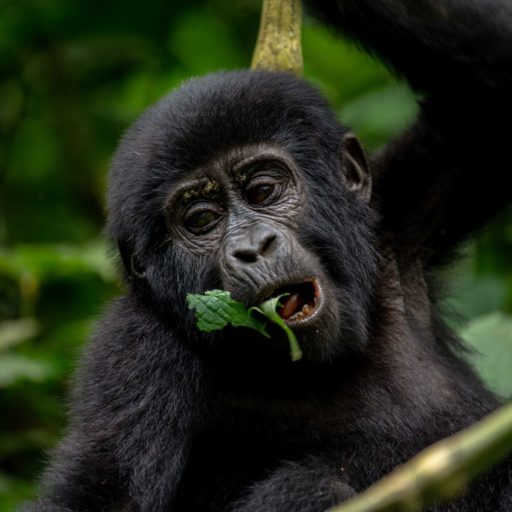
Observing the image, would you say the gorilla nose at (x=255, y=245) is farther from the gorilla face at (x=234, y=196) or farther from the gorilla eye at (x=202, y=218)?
the gorilla eye at (x=202, y=218)

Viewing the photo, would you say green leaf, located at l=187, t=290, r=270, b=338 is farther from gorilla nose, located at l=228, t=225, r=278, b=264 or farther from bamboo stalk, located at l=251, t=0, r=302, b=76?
bamboo stalk, located at l=251, t=0, r=302, b=76

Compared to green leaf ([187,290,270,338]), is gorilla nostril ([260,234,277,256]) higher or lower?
higher

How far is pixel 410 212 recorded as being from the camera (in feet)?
15.0

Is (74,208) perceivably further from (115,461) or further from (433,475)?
(433,475)

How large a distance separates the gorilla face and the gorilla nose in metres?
0.06

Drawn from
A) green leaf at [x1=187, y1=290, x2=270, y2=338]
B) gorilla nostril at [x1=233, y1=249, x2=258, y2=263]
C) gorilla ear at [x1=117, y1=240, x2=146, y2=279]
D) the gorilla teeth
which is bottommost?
gorilla ear at [x1=117, y1=240, x2=146, y2=279]

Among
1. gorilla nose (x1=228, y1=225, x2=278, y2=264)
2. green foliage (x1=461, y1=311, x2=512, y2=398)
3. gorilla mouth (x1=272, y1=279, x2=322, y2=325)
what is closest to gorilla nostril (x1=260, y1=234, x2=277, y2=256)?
gorilla nose (x1=228, y1=225, x2=278, y2=264)

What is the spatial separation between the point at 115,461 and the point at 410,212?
1776mm

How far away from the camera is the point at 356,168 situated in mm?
4285

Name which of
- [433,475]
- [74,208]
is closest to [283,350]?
[433,475]

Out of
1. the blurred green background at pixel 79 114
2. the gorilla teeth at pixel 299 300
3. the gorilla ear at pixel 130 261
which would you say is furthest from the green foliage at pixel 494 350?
the gorilla ear at pixel 130 261

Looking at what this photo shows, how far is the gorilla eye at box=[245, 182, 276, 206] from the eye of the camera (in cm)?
404

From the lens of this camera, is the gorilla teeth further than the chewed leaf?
Yes

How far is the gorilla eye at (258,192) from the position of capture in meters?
4.04
